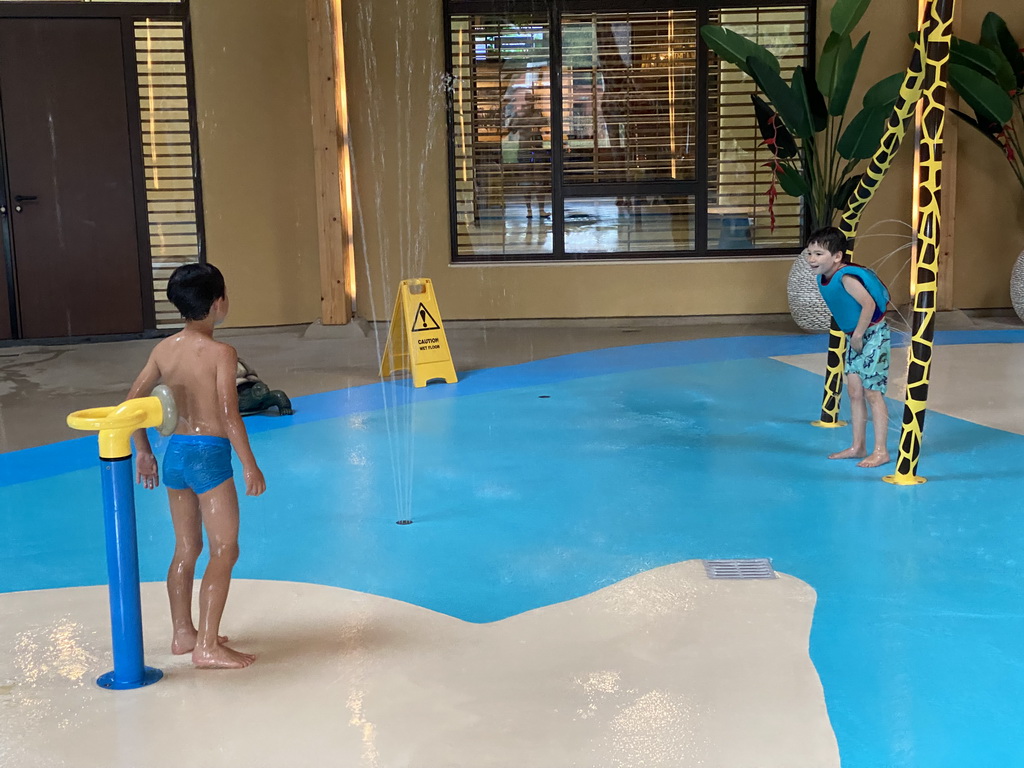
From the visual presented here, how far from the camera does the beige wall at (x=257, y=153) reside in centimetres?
932

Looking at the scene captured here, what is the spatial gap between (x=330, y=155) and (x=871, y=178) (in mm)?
4984

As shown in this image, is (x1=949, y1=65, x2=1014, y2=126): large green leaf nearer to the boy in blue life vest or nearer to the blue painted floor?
the blue painted floor

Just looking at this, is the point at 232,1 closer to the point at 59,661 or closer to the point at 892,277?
the point at 892,277

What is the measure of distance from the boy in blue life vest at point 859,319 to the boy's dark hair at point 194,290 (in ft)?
9.95

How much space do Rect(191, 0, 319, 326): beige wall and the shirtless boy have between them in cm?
677

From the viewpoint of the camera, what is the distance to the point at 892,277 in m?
9.97

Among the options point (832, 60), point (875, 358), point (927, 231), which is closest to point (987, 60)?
point (832, 60)

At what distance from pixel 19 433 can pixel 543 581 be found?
12.7 feet

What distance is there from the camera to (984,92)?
8859 mm

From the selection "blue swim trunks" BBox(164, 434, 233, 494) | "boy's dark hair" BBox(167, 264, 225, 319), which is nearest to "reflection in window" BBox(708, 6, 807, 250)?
"boy's dark hair" BBox(167, 264, 225, 319)

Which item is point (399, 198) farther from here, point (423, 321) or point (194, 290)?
point (194, 290)

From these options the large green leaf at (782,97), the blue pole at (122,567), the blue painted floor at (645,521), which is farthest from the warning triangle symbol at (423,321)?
the blue pole at (122,567)

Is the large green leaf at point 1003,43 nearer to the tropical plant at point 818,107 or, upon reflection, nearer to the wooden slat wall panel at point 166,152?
the tropical plant at point 818,107

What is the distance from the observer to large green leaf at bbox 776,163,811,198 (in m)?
8.94
